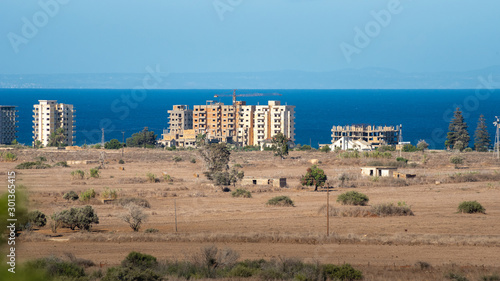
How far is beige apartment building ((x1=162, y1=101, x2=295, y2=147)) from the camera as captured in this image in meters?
→ 112

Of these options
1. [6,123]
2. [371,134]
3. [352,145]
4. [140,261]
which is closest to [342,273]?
[140,261]

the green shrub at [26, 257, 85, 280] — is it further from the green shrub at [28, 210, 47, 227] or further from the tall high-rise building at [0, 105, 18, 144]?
the tall high-rise building at [0, 105, 18, 144]

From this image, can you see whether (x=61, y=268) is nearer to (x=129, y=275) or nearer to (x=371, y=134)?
(x=129, y=275)

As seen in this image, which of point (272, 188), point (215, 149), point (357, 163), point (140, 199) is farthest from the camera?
point (357, 163)

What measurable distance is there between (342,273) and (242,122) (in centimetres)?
10013

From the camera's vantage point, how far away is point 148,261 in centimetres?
1786

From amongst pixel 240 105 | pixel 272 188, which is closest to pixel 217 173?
pixel 272 188

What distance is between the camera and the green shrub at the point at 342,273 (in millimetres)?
16250

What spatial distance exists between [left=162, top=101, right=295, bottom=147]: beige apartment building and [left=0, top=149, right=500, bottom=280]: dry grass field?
60106mm

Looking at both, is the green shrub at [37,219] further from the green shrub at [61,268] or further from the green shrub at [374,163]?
the green shrub at [374,163]

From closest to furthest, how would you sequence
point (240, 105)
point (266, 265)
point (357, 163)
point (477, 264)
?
point (266, 265) → point (477, 264) → point (357, 163) → point (240, 105)

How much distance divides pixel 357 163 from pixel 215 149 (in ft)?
63.5

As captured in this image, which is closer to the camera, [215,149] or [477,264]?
[477,264]

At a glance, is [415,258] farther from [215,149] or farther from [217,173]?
[215,149]
